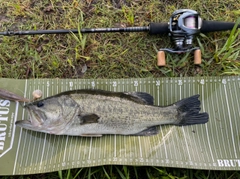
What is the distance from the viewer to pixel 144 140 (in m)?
3.35

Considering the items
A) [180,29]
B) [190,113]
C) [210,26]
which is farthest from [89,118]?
[210,26]

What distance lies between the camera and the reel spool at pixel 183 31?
337cm

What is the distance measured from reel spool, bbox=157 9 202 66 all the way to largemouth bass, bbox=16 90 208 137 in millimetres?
663

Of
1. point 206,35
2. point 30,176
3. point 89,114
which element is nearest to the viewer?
point 89,114

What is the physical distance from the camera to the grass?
3676 millimetres

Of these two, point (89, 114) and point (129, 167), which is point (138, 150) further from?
point (89, 114)

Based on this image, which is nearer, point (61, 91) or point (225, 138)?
point (225, 138)

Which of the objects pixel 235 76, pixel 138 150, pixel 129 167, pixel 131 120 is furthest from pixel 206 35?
pixel 129 167

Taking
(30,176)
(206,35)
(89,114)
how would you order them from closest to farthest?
(89,114) → (30,176) → (206,35)

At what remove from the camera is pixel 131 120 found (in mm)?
3258

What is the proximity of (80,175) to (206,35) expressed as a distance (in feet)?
8.43

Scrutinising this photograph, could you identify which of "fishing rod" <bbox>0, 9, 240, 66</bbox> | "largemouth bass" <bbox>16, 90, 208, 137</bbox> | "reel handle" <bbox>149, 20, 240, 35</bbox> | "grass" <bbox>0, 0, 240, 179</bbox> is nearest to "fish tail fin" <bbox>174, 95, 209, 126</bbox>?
"largemouth bass" <bbox>16, 90, 208, 137</bbox>

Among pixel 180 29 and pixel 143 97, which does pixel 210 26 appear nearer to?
pixel 180 29

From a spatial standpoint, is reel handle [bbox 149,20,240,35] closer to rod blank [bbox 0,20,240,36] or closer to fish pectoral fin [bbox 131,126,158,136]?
rod blank [bbox 0,20,240,36]
